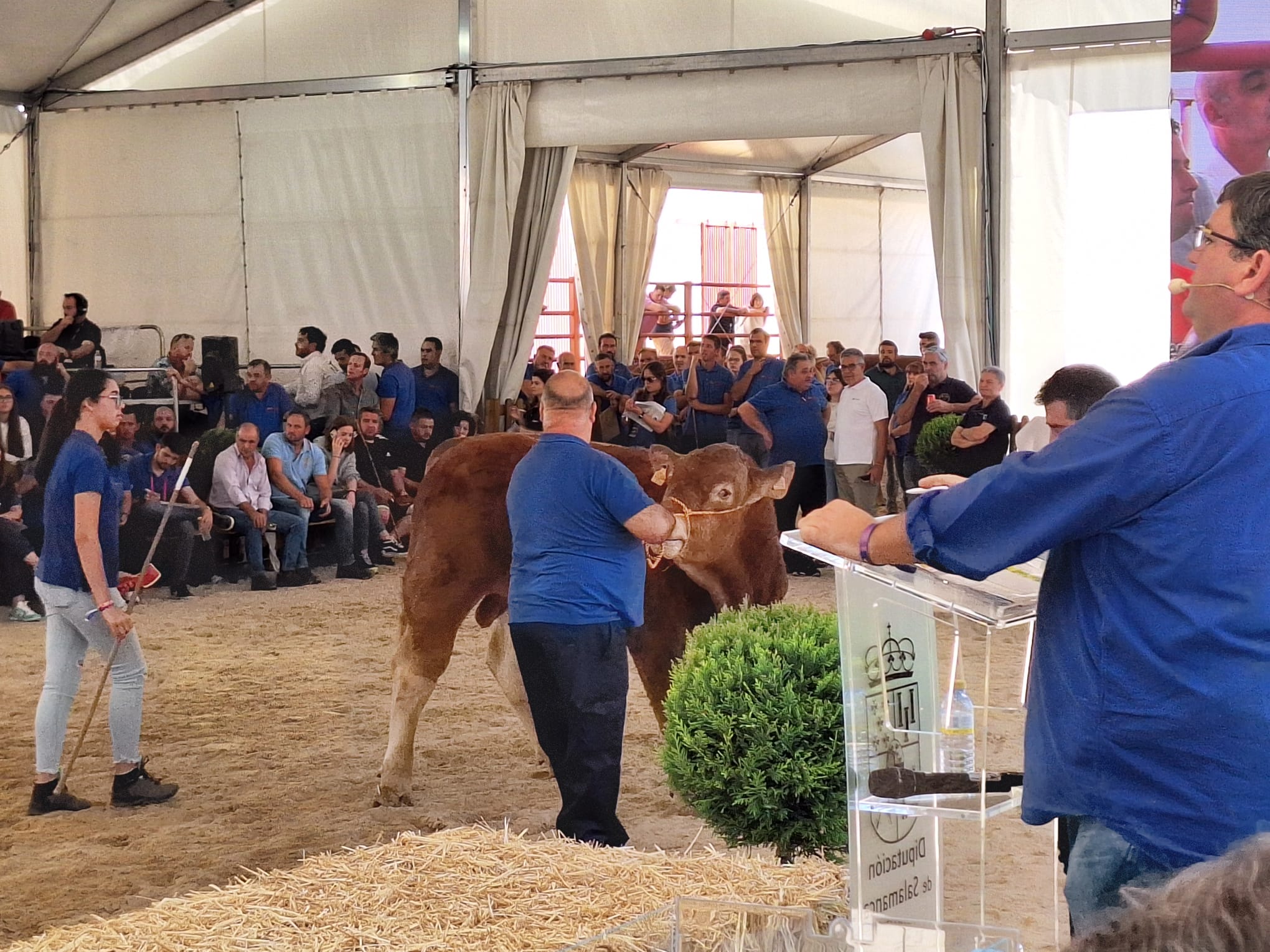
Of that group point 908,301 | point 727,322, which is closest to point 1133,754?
point 727,322

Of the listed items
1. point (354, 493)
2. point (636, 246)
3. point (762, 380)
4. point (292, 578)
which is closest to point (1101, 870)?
point (292, 578)

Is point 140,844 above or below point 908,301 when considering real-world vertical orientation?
below

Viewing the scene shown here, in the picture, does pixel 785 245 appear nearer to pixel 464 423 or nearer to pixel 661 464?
pixel 464 423

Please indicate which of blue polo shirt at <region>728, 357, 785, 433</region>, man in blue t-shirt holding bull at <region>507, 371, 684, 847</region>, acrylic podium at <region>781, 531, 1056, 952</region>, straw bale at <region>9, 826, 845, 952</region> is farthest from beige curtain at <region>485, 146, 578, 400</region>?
acrylic podium at <region>781, 531, 1056, 952</region>

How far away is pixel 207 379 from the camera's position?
36.0 feet

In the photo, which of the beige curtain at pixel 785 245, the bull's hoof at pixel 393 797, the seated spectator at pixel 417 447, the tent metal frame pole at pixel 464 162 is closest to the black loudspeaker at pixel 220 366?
the seated spectator at pixel 417 447

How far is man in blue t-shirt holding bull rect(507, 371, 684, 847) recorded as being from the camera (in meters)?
4.09

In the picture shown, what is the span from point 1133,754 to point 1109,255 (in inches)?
338

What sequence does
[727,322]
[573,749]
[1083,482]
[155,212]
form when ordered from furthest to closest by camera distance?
[727,322] → [155,212] → [573,749] → [1083,482]

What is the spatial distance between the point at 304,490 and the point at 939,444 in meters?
4.49

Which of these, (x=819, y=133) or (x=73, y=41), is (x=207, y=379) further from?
(x=819, y=133)

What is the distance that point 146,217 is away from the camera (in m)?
12.1

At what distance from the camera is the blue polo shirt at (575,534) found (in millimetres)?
4078

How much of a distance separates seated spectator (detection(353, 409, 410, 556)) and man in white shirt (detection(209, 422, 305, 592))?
1.06 meters
